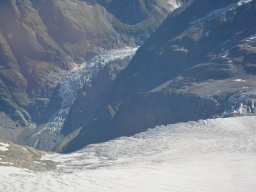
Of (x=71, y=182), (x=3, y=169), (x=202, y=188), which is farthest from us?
(x=3, y=169)

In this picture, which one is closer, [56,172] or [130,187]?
[130,187]

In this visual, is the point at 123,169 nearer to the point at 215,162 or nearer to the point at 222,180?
the point at 215,162

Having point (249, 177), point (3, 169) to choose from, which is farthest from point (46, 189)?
point (249, 177)

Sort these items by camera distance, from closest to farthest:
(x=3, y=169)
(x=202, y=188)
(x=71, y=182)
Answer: (x=202, y=188) < (x=71, y=182) < (x=3, y=169)

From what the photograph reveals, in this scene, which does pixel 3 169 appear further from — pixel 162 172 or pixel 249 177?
pixel 249 177

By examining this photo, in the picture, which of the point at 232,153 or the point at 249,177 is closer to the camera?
the point at 249,177

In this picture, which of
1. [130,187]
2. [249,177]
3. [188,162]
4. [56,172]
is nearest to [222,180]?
[249,177]

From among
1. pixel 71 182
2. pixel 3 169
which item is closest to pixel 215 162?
pixel 71 182
